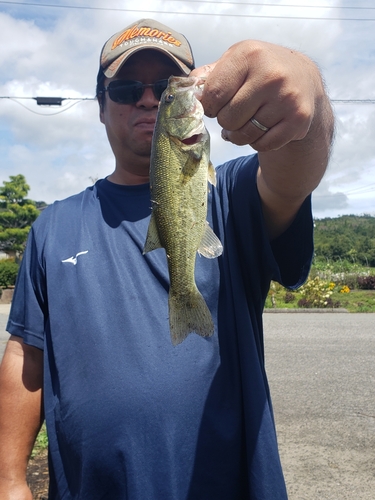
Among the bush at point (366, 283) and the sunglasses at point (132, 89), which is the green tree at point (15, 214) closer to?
the bush at point (366, 283)

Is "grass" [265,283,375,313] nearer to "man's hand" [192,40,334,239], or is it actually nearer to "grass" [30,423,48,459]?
"grass" [30,423,48,459]

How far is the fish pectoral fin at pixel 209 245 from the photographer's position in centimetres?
178

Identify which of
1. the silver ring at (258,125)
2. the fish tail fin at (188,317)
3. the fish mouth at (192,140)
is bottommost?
the fish tail fin at (188,317)

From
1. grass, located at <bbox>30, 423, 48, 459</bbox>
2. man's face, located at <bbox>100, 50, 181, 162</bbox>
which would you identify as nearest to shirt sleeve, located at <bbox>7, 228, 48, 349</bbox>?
man's face, located at <bbox>100, 50, 181, 162</bbox>

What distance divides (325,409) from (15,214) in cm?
2899

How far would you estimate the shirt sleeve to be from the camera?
2279mm

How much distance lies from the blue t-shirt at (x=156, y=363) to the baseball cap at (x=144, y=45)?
69 centimetres

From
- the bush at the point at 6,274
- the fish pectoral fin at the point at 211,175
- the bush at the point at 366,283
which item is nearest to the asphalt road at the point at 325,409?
the fish pectoral fin at the point at 211,175

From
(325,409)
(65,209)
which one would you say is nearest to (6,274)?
(325,409)

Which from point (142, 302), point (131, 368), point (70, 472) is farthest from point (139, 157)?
point (70, 472)

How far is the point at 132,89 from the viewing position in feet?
7.98

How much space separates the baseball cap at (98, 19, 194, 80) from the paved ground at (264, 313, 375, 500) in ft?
11.3

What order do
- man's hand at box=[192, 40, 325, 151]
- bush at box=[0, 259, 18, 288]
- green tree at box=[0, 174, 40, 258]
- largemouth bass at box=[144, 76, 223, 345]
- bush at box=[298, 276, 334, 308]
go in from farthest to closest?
green tree at box=[0, 174, 40, 258] → bush at box=[0, 259, 18, 288] → bush at box=[298, 276, 334, 308] → largemouth bass at box=[144, 76, 223, 345] → man's hand at box=[192, 40, 325, 151]

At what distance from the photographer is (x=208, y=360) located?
1.98m
